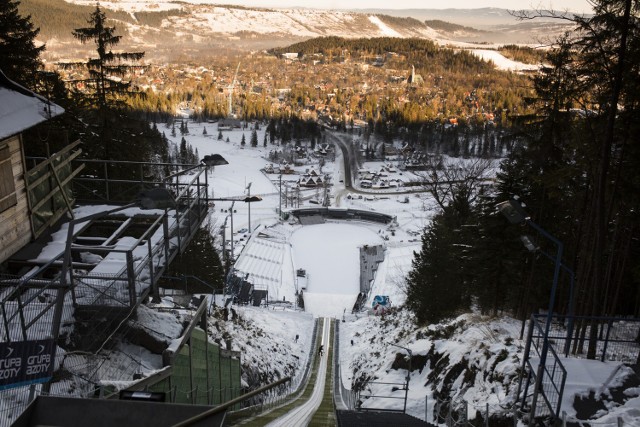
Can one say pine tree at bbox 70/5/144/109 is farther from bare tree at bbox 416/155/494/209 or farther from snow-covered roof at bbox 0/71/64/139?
bare tree at bbox 416/155/494/209

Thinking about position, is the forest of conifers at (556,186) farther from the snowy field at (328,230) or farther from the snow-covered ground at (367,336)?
the snowy field at (328,230)

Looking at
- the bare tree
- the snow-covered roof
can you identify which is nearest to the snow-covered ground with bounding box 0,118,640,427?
the snow-covered roof

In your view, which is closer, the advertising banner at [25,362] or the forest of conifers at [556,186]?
the advertising banner at [25,362]

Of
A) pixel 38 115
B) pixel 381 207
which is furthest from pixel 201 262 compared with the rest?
pixel 381 207

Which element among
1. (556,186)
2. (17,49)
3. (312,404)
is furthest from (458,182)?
(17,49)

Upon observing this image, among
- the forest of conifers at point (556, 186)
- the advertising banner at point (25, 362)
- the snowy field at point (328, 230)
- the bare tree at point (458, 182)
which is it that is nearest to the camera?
the advertising banner at point (25, 362)

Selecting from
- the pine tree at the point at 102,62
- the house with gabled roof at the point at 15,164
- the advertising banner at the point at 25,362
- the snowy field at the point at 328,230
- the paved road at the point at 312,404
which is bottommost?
the snowy field at the point at 328,230

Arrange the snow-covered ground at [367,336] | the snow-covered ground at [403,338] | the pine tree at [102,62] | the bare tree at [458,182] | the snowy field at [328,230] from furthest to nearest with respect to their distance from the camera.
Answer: the snowy field at [328,230]
the bare tree at [458,182]
the pine tree at [102,62]
the snow-covered ground at [367,336]
the snow-covered ground at [403,338]

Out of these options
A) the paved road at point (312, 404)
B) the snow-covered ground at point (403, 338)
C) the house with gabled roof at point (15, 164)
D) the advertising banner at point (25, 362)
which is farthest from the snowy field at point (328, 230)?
the advertising banner at point (25, 362)
